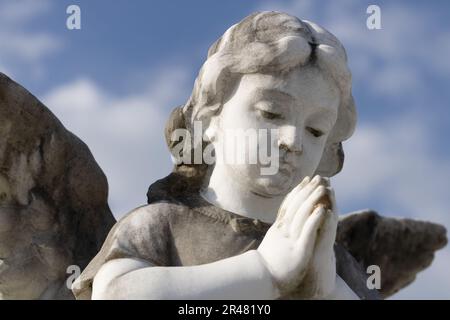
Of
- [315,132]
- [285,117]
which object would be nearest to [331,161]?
[315,132]

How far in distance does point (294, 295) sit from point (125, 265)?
0.60 m

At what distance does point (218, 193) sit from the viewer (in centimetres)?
512

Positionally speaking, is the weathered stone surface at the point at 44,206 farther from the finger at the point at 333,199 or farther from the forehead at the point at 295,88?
the finger at the point at 333,199

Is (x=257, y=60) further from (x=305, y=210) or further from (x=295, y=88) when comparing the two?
(x=305, y=210)

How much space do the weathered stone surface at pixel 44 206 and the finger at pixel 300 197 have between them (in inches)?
55.1

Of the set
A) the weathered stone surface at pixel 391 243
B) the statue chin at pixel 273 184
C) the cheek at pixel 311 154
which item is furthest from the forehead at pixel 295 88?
the weathered stone surface at pixel 391 243

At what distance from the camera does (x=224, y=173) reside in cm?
512

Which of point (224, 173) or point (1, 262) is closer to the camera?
point (224, 173)

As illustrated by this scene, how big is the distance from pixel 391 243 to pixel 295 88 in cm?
376

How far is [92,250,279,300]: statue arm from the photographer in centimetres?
457

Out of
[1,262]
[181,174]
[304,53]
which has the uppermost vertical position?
[304,53]

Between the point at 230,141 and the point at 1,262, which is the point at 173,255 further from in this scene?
the point at 1,262

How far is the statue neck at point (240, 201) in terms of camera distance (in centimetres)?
508
